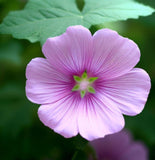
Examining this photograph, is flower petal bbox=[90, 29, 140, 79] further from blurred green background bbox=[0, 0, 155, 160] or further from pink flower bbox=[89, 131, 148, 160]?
pink flower bbox=[89, 131, 148, 160]

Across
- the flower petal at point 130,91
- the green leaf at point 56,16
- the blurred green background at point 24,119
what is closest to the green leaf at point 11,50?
the blurred green background at point 24,119

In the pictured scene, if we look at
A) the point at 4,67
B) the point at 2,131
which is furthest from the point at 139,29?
the point at 2,131

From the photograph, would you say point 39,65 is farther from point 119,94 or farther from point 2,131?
point 2,131

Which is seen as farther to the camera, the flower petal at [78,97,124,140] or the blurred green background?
the blurred green background

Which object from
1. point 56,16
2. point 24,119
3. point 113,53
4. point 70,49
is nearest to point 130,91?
point 113,53

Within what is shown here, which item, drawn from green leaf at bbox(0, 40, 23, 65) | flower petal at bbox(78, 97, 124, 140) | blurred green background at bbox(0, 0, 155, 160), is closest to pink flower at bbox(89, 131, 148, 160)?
blurred green background at bbox(0, 0, 155, 160)

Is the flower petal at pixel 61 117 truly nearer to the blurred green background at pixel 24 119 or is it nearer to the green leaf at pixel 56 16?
the green leaf at pixel 56 16

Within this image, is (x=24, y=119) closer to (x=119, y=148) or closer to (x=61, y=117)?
(x=119, y=148)

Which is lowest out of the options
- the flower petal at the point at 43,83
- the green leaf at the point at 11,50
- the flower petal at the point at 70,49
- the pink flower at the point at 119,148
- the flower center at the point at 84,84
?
the pink flower at the point at 119,148

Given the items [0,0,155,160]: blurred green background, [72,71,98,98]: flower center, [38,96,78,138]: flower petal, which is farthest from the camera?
[0,0,155,160]: blurred green background
